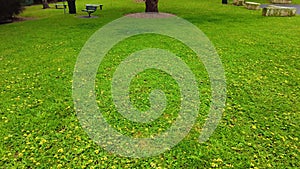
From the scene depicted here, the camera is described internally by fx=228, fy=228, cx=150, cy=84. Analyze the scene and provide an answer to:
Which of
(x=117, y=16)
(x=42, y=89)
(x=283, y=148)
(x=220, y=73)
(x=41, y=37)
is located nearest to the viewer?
(x=283, y=148)

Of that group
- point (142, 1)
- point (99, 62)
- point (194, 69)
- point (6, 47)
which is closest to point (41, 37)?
point (6, 47)

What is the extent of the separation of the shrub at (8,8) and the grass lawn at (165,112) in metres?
9.58

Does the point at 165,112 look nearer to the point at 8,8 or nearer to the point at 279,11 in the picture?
the point at 279,11

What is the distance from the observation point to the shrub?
18.9m

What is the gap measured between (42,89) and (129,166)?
4.30 metres

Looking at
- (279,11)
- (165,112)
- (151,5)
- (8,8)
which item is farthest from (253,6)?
(8,8)

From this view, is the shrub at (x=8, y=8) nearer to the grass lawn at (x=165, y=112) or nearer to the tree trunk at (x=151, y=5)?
the grass lawn at (x=165, y=112)

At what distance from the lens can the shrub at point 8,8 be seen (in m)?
18.9

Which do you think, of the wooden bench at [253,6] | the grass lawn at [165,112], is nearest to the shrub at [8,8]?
the grass lawn at [165,112]

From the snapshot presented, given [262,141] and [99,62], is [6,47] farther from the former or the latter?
[262,141]

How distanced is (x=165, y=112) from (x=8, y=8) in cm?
1944

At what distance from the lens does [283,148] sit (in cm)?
474

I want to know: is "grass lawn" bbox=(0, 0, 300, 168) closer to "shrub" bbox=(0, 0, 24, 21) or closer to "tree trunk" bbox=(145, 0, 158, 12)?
"tree trunk" bbox=(145, 0, 158, 12)

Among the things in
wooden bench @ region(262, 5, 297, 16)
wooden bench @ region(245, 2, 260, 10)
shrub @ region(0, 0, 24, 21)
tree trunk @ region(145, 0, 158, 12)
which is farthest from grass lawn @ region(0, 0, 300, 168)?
wooden bench @ region(245, 2, 260, 10)
